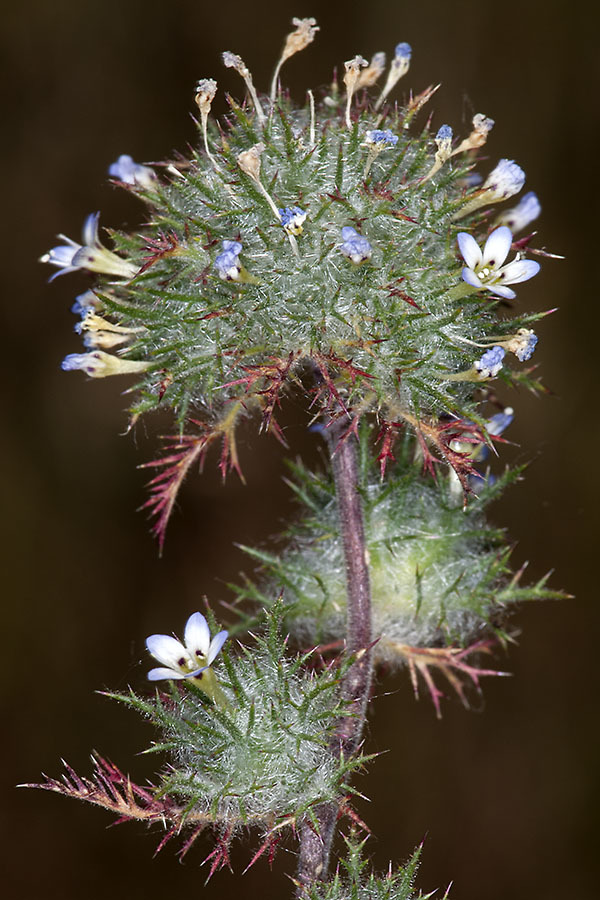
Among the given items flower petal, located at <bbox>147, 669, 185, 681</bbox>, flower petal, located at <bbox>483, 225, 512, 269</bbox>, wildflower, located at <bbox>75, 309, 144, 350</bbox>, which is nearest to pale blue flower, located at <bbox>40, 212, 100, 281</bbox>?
wildflower, located at <bbox>75, 309, 144, 350</bbox>

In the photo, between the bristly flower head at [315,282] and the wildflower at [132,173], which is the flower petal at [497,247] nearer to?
the bristly flower head at [315,282]

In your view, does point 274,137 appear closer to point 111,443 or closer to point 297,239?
point 297,239

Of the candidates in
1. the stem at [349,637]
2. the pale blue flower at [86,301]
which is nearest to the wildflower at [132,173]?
the pale blue flower at [86,301]

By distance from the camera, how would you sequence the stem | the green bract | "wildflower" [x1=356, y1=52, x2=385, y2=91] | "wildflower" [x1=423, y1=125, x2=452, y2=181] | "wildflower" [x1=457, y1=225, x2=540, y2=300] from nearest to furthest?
"wildflower" [x1=457, y1=225, x2=540, y2=300], "wildflower" [x1=423, y1=125, x2=452, y2=181], the stem, "wildflower" [x1=356, y1=52, x2=385, y2=91], the green bract

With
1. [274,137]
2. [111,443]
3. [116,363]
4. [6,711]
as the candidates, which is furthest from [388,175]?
[6,711]

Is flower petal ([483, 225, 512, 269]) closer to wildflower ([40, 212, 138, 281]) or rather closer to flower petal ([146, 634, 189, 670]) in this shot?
wildflower ([40, 212, 138, 281])

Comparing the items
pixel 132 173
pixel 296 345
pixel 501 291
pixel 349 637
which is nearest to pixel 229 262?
pixel 296 345

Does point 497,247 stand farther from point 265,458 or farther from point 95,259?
point 265,458
